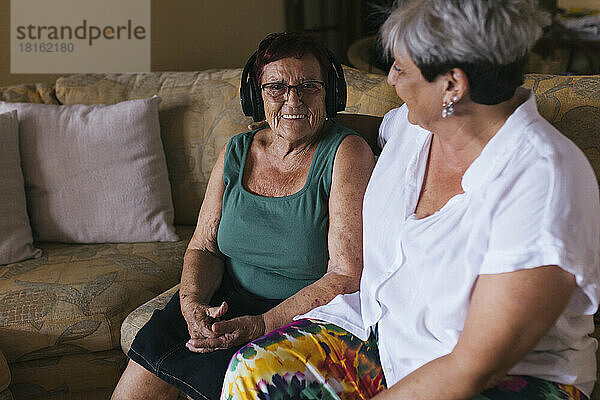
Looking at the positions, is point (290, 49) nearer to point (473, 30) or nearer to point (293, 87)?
point (293, 87)

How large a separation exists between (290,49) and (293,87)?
3.7 inches

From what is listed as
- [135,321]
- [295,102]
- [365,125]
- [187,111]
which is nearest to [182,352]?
[135,321]

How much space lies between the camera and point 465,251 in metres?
1.10

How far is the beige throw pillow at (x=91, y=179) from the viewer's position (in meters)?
2.26

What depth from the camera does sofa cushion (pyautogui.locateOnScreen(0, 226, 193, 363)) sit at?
180 centimetres

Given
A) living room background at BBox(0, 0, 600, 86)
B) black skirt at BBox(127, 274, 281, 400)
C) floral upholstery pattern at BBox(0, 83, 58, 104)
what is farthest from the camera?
living room background at BBox(0, 0, 600, 86)

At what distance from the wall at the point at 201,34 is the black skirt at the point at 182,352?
180cm

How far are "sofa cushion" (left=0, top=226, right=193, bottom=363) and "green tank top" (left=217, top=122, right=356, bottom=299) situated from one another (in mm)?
432

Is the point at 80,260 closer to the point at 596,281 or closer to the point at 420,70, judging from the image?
the point at 420,70

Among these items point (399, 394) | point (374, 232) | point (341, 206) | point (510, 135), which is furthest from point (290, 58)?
point (399, 394)

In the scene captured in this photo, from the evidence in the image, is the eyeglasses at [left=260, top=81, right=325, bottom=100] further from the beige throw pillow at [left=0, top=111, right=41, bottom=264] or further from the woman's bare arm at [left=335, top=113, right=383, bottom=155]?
the beige throw pillow at [left=0, top=111, right=41, bottom=264]

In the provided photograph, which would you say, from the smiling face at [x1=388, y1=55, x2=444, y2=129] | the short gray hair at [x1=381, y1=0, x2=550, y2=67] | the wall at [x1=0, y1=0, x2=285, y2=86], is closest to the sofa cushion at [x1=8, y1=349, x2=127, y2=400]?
the smiling face at [x1=388, y1=55, x2=444, y2=129]

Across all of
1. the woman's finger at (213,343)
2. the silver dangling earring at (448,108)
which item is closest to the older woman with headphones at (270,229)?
the woman's finger at (213,343)

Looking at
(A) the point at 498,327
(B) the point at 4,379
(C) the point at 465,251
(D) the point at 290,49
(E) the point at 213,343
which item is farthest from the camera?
(B) the point at 4,379
